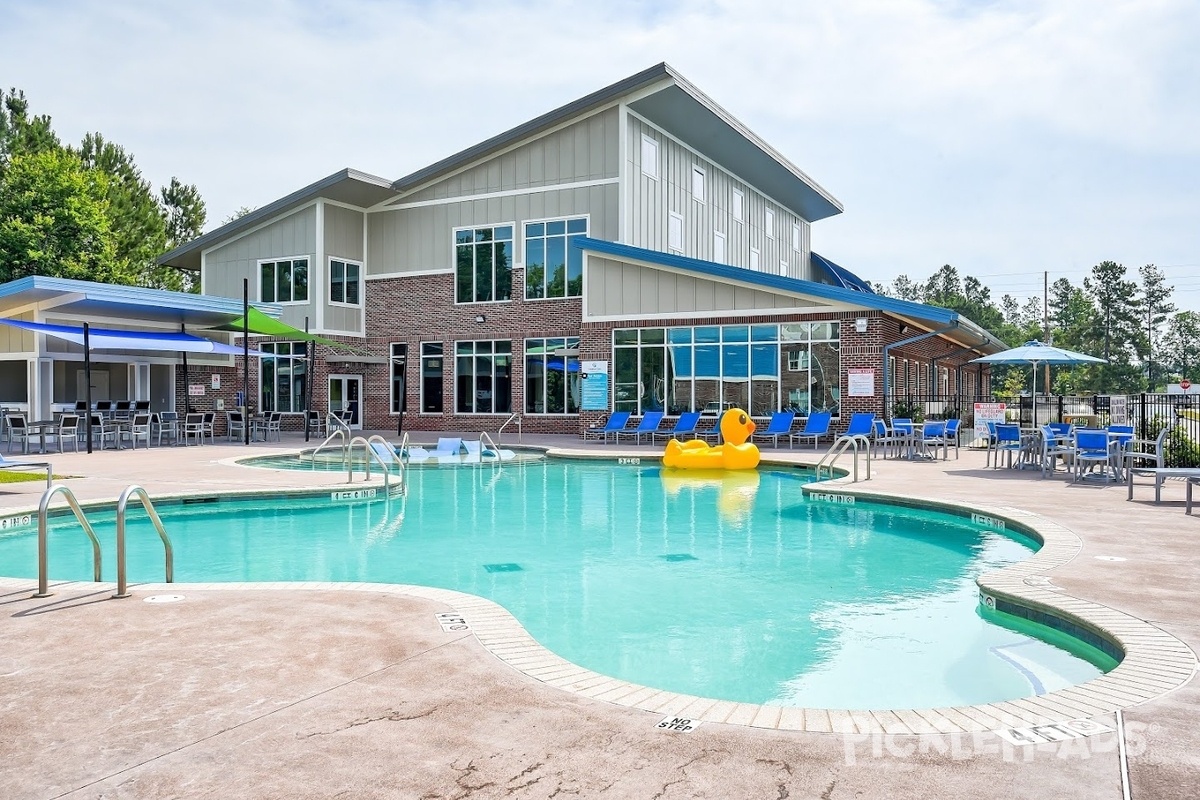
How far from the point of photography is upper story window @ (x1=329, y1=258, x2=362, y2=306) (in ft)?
90.1

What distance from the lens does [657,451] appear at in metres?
19.2

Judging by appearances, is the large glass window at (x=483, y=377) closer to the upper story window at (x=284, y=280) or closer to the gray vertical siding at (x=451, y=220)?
the gray vertical siding at (x=451, y=220)

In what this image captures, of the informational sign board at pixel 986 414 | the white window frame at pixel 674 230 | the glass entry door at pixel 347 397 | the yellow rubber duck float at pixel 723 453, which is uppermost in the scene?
the white window frame at pixel 674 230

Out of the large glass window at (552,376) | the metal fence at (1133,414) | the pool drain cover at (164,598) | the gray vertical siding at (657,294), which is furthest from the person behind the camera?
the large glass window at (552,376)

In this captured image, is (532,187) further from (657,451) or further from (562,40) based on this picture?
(562,40)

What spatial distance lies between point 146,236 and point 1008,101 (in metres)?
41.4

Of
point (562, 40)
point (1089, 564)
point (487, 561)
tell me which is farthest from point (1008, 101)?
point (487, 561)

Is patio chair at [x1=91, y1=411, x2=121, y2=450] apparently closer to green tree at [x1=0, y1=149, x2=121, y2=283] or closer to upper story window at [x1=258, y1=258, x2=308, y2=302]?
upper story window at [x1=258, y1=258, x2=308, y2=302]

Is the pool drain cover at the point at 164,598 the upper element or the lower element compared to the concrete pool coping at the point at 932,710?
upper

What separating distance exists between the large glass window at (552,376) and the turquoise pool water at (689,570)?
1123 cm

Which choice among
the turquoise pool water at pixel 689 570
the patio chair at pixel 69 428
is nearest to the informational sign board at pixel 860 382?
the turquoise pool water at pixel 689 570

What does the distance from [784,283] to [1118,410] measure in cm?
765

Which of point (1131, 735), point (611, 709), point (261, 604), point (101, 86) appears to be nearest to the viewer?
point (1131, 735)

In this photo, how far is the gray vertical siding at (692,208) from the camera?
24391 millimetres
